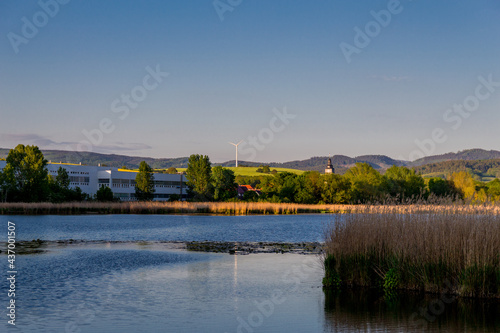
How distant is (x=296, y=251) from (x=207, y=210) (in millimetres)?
57688

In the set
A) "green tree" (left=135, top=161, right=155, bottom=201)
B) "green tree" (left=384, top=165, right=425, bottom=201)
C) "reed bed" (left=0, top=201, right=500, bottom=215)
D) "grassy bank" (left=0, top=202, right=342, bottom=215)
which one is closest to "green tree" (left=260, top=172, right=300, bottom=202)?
"reed bed" (left=0, top=201, right=500, bottom=215)

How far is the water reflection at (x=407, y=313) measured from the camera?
1252cm

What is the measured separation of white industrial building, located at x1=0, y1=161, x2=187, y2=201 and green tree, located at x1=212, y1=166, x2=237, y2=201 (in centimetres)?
2018

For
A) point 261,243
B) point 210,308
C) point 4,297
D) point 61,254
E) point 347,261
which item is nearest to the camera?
point 210,308

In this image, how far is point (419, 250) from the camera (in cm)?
1580

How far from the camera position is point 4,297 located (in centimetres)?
1505

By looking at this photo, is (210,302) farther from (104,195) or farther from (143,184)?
(143,184)

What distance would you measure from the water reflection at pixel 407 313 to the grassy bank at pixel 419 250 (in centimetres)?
58

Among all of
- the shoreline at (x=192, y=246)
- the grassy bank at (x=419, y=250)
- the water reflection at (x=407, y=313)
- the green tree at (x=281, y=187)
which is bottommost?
the water reflection at (x=407, y=313)

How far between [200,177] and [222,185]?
18.1 feet

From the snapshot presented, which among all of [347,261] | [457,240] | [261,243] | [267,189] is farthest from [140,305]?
[267,189]

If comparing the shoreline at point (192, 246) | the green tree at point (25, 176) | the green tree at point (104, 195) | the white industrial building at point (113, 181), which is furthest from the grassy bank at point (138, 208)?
the white industrial building at point (113, 181)

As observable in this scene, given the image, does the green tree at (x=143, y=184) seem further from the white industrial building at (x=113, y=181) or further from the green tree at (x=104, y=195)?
the green tree at (x=104, y=195)

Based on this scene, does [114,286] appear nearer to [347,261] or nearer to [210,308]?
[210,308]
